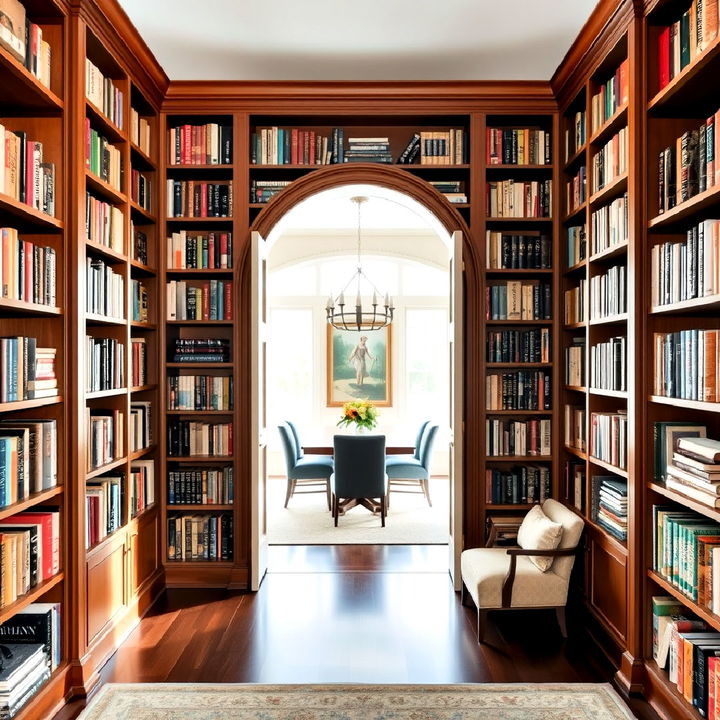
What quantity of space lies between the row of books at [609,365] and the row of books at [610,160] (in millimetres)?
859

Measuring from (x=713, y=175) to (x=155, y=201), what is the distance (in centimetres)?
328

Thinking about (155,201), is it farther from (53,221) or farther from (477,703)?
(477,703)

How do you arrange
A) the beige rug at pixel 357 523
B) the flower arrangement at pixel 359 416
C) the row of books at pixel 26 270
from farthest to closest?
the flower arrangement at pixel 359 416 → the beige rug at pixel 357 523 → the row of books at pixel 26 270

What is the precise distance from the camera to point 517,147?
420 centimetres

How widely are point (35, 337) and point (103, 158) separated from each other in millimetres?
1116

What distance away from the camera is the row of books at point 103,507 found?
3.07m

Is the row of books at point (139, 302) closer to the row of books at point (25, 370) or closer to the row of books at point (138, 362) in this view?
the row of books at point (138, 362)

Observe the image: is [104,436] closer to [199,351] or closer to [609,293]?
[199,351]

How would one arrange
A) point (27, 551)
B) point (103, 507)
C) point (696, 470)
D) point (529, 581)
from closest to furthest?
1. point (696, 470)
2. point (27, 551)
3. point (103, 507)
4. point (529, 581)

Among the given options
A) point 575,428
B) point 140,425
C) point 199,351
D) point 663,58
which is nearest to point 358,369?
point 199,351

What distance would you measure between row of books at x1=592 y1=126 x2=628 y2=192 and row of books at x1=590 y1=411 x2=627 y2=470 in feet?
4.09

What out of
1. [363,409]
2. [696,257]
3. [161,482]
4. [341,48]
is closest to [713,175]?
[696,257]

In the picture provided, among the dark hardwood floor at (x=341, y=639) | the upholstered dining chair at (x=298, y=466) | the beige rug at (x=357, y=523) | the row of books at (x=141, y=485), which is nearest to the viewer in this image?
the dark hardwood floor at (x=341, y=639)

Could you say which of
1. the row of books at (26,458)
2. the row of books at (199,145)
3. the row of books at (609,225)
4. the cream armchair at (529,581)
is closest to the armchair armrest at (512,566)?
the cream armchair at (529,581)
